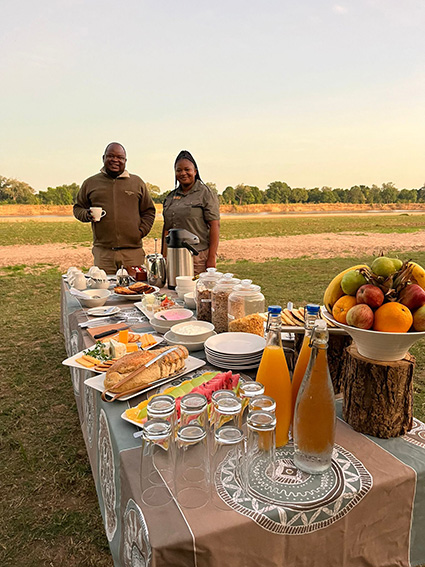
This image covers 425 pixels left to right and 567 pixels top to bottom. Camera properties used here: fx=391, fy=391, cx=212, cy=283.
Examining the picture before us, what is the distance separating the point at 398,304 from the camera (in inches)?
41.0

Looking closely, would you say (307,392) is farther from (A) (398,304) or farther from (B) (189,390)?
(B) (189,390)

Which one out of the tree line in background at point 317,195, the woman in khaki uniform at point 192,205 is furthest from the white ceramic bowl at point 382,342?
the tree line in background at point 317,195

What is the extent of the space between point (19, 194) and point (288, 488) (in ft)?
240

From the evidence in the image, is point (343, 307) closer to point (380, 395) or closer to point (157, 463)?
point (380, 395)

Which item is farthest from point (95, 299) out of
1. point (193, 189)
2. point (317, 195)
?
point (317, 195)

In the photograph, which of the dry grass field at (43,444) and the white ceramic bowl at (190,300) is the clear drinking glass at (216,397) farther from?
the white ceramic bowl at (190,300)

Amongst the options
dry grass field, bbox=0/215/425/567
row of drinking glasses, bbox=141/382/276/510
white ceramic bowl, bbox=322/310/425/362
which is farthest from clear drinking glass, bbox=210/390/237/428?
dry grass field, bbox=0/215/425/567

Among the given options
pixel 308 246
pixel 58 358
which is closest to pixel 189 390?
pixel 58 358

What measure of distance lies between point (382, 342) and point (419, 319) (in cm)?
11

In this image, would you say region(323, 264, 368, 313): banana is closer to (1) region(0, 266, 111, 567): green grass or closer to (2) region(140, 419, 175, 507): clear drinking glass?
(2) region(140, 419, 175, 507): clear drinking glass

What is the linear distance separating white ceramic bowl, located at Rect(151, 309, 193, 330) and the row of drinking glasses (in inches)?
44.2

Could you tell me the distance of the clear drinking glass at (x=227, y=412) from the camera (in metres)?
0.88

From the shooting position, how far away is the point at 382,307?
3.46 ft

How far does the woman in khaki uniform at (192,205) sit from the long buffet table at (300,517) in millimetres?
2900
